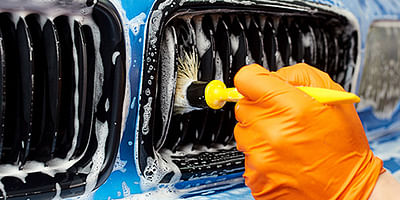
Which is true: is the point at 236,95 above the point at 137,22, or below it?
below

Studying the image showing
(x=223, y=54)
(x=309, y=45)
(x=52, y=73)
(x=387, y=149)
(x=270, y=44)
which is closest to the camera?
(x=52, y=73)

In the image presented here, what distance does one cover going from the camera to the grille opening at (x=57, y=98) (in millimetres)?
888

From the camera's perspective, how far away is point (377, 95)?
5.74 feet

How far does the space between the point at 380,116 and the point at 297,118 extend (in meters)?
1.17

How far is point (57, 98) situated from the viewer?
919 mm

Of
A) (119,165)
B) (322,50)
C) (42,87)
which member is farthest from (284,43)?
(42,87)

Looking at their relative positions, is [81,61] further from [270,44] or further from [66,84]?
[270,44]

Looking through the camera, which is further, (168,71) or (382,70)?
(382,70)

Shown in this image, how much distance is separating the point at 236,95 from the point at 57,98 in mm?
395

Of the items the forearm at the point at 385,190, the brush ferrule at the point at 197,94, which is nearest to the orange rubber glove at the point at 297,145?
the forearm at the point at 385,190

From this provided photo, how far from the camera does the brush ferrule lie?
1.03 metres

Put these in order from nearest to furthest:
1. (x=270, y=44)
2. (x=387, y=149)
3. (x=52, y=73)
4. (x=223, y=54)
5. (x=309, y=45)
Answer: (x=52, y=73)
(x=223, y=54)
(x=270, y=44)
(x=309, y=45)
(x=387, y=149)

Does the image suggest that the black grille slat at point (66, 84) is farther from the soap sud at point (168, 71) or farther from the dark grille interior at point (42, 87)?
the soap sud at point (168, 71)

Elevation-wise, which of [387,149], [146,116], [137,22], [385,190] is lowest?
[387,149]
